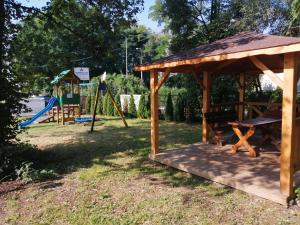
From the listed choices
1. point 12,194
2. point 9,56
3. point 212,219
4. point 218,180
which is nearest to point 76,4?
point 9,56

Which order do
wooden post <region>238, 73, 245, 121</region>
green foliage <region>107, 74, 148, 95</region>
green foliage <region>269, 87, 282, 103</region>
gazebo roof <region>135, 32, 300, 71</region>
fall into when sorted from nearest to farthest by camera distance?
1. gazebo roof <region>135, 32, 300, 71</region>
2. wooden post <region>238, 73, 245, 121</region>
3. green foliage <region>269, 87, 282, 103</region>
4. green foliage <region>107, 74, 148, 95</region>

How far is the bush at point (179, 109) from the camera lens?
13.8 m

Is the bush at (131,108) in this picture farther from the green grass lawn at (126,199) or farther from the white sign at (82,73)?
the white sign at (82,73)

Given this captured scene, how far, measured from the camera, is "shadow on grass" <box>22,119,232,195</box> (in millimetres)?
5876

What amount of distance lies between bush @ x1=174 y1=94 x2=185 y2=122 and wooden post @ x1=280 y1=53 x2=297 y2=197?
372 inches

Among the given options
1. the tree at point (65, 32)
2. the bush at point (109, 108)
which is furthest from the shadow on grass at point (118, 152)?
the bush at point (109, 108)

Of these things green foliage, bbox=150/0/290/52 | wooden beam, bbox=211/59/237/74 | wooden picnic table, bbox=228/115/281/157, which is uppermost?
green foliage, bbox=150/0/290/52

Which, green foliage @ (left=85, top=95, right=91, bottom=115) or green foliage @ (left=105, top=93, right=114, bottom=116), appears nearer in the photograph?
green foliage @ (left=105, top=93, right=114, bottom=116)

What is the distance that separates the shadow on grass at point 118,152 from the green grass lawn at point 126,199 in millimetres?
22

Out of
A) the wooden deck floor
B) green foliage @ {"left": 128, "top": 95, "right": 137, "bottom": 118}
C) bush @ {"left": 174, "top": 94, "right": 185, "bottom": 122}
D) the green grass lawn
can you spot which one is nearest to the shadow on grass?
the green grass lawn

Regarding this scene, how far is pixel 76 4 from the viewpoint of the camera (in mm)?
8719

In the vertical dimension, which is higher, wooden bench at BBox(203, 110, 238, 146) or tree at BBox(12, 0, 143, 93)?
tree at BBox(12, 0, 143, 93)

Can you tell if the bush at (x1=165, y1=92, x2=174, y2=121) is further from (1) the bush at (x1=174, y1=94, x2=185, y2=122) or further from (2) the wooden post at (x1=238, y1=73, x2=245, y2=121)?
(2) the wooden post at (x1=238, y1=73, x2=245, y2=121)

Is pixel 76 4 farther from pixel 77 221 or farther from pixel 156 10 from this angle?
pixel 156 10
